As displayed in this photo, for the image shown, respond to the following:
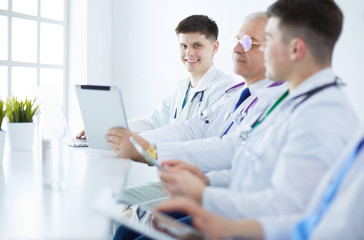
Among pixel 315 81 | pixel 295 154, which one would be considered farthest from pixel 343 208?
pixel 315 81

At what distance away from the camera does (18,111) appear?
1881 millimetres

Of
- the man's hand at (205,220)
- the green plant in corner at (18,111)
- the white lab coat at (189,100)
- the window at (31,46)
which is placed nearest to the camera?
the man's hand at (205,220)

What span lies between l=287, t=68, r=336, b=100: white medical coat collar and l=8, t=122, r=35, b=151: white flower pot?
1306mm

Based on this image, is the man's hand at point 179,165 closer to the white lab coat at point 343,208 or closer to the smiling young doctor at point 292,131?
the smiling young doctor at point 292,131

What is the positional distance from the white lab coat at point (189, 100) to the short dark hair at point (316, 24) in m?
1.21

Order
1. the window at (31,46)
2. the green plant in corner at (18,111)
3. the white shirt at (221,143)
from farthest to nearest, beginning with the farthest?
the window at (31,46) < the green plant in corner at (18,111) < the white shirt at (221,143)

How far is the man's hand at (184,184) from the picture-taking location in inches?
46.4

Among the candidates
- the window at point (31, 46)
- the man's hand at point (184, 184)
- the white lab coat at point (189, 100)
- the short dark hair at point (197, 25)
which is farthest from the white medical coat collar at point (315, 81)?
the window at point (31, 46)

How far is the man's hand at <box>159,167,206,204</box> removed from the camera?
118cm

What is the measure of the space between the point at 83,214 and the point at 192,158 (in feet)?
2.80

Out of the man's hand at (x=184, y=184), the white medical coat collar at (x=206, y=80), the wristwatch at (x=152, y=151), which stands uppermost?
the white medical coat collar at (x=206, y=80)

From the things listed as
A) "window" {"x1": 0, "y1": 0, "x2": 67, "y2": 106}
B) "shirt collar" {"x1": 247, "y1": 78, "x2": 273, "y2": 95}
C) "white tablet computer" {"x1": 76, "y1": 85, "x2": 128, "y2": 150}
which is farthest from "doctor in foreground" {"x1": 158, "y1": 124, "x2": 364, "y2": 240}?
"window" {"x1": 0, "y1": 0, "x2": 67, "y2": 106}

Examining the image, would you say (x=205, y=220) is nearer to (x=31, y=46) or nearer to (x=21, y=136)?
(x=21, y=136)

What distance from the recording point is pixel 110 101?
67.6 inches
